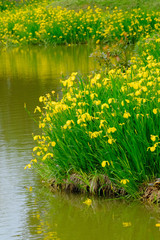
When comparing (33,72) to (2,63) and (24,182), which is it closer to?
(2,63)

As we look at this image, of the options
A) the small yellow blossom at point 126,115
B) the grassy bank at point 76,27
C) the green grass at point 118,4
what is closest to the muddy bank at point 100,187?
the small yellow blossom at point 126,115

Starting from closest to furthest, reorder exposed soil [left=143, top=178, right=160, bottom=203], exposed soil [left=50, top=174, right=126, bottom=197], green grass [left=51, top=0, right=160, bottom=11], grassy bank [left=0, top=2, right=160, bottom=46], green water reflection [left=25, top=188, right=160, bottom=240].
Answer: green water reflection [left=25, top=188, right=160, bottom=240] < exposed soil [left=143, top=178, right=160, bottom=203] < exposed soil [left=50, top=174, right=126, bottom=197] < grassy bank [left=0, top=2, right=160, bottom=46] < green grass [left=51, top=0, right=160, bottom=11]

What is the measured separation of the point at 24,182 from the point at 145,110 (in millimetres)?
1664

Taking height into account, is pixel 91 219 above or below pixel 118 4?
below

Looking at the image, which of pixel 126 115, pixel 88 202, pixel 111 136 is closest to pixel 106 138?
pixel 111 136

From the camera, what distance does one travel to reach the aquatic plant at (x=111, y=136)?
5445 mm

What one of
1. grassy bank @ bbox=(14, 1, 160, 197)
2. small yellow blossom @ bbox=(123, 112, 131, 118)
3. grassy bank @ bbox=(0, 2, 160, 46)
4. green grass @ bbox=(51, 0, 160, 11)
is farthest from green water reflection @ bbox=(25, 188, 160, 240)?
green grass @ bbox=(51, 0, 160, 11)

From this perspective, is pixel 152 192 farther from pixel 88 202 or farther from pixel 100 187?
pixel 88 202

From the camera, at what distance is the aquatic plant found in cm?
545

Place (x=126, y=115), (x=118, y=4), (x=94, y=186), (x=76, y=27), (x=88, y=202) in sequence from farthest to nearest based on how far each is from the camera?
(x=118, y=4)
(x=76, y=27)
(x=94, y=186)
(x=88, y=202)
(x=126, y=115)

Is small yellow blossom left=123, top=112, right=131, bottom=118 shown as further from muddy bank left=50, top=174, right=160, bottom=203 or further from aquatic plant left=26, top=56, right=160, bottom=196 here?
muddy bank left=50, top=174, right=160, bottom=203

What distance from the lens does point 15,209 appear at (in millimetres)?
5438

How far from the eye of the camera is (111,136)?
211 inches

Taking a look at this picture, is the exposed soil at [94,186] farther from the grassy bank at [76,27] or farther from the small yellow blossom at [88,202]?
the grassy bank at [76,27]
